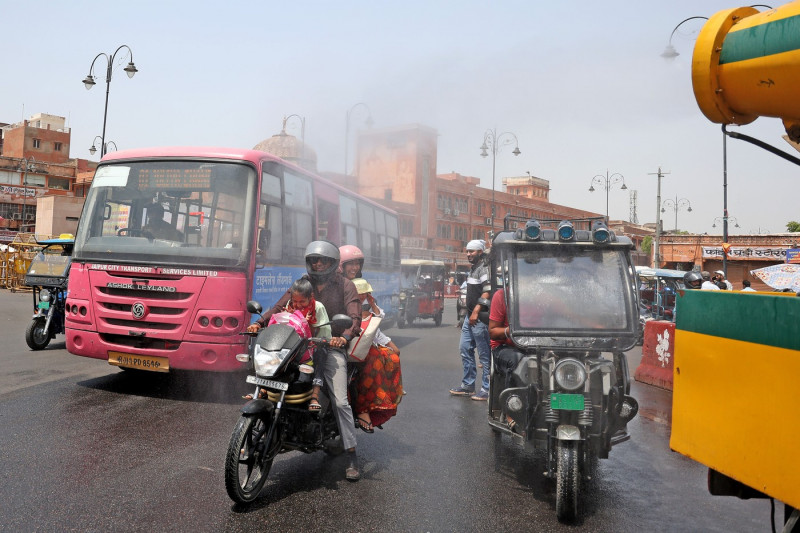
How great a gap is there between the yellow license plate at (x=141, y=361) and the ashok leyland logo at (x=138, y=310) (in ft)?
1.50

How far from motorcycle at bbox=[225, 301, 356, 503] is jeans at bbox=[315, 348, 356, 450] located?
0.12 meters

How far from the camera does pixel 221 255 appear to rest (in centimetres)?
671

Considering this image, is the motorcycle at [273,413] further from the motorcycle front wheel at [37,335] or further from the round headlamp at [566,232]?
the motorcycle front wheel at [37,335]

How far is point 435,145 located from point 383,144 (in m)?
5.46

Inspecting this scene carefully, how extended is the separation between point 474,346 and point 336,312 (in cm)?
304

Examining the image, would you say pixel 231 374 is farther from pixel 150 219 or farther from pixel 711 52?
pixel 711 52

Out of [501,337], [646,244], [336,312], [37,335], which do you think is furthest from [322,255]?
[646,244]

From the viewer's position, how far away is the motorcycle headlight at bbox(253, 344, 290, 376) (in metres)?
3.80

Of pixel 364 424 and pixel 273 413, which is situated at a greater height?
pixel 273 413

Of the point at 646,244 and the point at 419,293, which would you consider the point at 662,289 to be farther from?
the point at 646,244

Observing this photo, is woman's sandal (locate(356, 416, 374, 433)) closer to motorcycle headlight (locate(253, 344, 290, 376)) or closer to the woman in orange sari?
the woman in orange sari

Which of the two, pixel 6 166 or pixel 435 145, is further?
pixel 435 145

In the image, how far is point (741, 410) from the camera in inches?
83.4

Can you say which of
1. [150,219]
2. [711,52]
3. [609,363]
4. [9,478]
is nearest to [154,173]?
[150,219]
